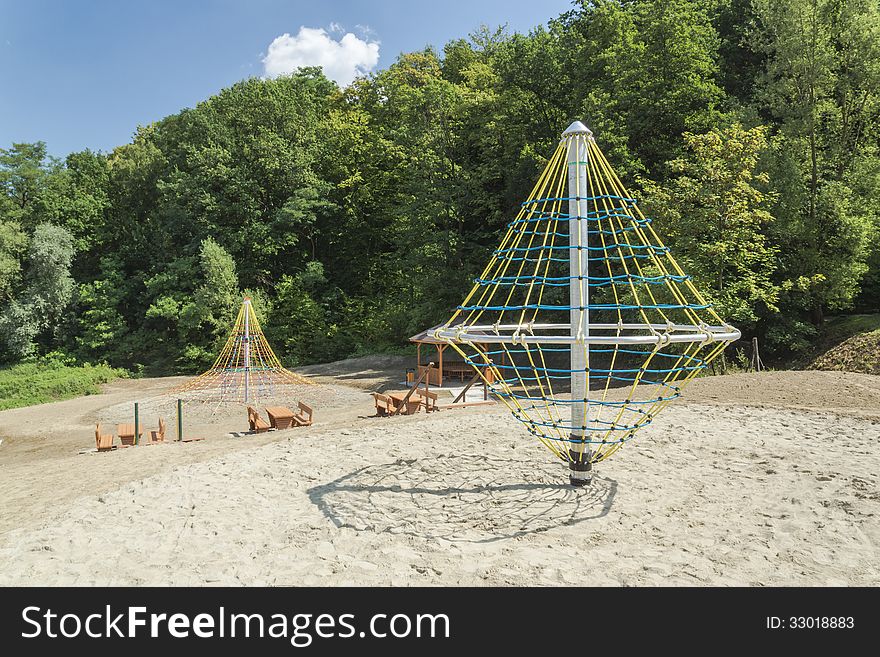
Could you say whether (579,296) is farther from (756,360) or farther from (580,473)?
(756,360)

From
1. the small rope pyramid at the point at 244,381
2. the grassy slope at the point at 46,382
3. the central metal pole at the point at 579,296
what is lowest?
the grassy slope at the point at 46,382

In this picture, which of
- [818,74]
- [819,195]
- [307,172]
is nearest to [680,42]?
[818,74]

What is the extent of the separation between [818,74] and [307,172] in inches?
968

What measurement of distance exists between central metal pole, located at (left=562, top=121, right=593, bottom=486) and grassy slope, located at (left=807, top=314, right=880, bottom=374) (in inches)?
439

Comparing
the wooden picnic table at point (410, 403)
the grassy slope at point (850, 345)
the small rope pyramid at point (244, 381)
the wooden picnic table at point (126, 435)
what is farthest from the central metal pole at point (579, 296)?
the small rope pyramid at point (244, 381)

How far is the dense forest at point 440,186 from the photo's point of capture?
1788cm

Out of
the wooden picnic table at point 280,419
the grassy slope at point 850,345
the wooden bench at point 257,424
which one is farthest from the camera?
the grassy slope at point 850,345

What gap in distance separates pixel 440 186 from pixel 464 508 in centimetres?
2194

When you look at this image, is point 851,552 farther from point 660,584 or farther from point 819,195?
point 819,195

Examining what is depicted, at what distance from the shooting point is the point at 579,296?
19.6ft

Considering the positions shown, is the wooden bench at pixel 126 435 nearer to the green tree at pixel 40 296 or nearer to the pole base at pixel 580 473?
A: the pole base at pixel 580 473

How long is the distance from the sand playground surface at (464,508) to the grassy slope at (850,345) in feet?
15.5

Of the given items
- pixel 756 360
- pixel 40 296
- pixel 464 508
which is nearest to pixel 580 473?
pixel 464 508

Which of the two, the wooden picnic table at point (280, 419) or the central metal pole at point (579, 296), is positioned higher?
the central metal pole at point (579, 296)
